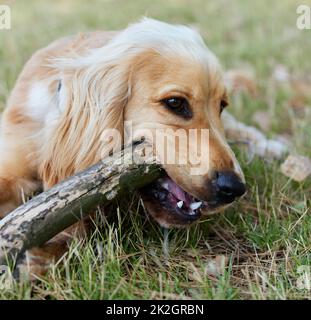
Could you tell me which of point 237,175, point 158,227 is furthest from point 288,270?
point 158,227

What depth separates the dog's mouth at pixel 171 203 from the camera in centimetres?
322

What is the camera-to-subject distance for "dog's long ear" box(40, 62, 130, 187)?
332 centimetres

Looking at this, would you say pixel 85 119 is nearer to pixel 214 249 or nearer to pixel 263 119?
pixel 214 249

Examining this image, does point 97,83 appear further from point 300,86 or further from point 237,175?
point 300,86

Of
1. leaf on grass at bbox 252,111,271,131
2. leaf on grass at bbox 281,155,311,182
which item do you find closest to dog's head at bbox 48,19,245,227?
leaf on grass at bbox 281,155,311,182

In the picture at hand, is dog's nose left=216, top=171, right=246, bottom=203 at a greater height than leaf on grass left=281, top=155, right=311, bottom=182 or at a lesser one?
lesser

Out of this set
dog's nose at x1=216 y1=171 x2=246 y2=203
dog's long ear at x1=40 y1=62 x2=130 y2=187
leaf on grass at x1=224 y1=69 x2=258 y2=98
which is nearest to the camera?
dog's nose at x1=216 y1=171 x2=246 y2=203

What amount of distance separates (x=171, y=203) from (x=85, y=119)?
0.63 metres

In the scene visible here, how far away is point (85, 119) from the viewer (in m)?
3.39

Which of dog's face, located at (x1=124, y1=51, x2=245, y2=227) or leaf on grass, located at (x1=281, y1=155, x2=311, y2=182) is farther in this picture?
leaf on grass, located at (x1=281, y1=155, x2=311, y2=182)

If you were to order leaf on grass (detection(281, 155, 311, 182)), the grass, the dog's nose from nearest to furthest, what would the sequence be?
1. the grass
2. the dog's nose
3. leaf on grass (detection(281, 155, 311, 182))

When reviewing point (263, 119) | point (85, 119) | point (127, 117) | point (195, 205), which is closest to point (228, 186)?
point (195, 205)

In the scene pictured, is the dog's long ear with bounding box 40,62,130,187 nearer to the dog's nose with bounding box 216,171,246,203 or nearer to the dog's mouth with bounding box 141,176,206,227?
the dog's mouth with bounding box 141,176,206,227

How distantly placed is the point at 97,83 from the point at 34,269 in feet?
3.53
